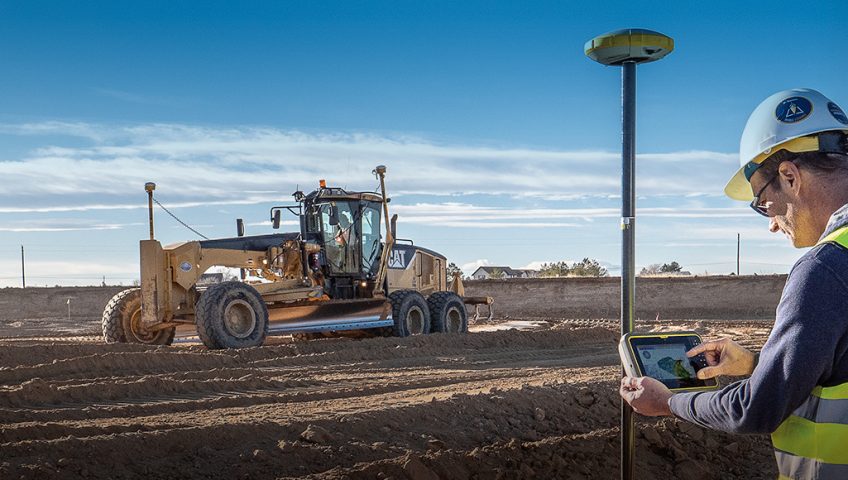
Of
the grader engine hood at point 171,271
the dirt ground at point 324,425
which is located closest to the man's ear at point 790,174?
the dirt ground at point 324,425

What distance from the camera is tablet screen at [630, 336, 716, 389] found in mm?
3275

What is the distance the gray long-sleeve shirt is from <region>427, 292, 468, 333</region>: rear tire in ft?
53.5

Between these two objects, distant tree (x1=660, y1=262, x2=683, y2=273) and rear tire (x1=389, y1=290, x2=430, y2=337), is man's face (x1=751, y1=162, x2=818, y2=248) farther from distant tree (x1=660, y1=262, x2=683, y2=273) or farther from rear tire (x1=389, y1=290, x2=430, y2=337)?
distant tree (x1=660, y1=262, x2=683, y2=273)

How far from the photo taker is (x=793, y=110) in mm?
2775

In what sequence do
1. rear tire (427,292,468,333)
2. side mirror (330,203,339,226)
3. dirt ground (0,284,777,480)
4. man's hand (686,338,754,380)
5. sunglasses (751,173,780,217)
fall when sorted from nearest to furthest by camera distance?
1. sunglasses (751,173,780,217)
2. man's hand (686,338,754,380)
3. dirt ground (0,284,777,480)
4. side mirror (330,203,339,226)
5. rear tire (427,292,468,333)

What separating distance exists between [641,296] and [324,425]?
28934 millimetres

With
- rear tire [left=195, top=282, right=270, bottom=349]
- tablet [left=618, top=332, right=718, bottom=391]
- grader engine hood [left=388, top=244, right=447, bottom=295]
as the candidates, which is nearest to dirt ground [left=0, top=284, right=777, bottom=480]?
rear tire [left=195, top=282, right=270, bottom=349]

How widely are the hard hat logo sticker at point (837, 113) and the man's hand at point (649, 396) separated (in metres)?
1.06

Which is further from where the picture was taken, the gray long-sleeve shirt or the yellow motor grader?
the yellow motor grader

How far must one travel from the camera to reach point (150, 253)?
14.8m

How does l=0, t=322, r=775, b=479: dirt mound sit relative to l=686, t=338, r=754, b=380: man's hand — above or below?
below

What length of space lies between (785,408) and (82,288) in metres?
35.3

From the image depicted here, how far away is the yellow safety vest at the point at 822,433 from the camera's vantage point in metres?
2.46

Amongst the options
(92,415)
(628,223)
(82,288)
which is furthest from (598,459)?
(82,288)
